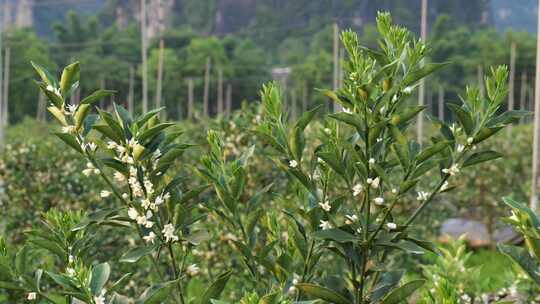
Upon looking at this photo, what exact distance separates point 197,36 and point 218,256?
44.6 m

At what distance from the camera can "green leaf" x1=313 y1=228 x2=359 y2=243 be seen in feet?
5.72

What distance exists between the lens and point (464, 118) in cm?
179

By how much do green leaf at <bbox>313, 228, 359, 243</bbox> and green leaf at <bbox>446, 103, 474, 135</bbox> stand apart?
Answer: 0.35 m

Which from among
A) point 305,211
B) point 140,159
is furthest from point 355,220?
point 140,159

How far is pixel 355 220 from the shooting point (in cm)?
184

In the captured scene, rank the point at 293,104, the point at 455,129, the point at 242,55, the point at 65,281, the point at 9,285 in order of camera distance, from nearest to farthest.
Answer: the point at 65,281 → the point at 9,285 → the point at 455,129 → the point at 293,104 → the point at 242,55

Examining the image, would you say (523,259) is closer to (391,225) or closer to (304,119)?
(391,225)

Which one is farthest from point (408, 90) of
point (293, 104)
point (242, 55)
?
point (242, 55)

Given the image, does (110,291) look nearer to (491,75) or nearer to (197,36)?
(491,75)

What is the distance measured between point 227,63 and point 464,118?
4319 cm

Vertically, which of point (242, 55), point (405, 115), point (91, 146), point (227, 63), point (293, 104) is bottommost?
point (293, 104)

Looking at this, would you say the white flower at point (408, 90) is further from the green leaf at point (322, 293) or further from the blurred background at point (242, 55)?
the blurred background at point (242, 55)

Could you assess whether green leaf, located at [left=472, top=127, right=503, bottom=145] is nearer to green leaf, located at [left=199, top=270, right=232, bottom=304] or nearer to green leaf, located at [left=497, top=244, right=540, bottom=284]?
green leaf, located at [left=497, top=244, right=540, bottom=284]

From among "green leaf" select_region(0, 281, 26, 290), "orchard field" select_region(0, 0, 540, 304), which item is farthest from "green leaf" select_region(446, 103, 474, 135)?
"green leaf" select_region(0, 281, 26, 290)
